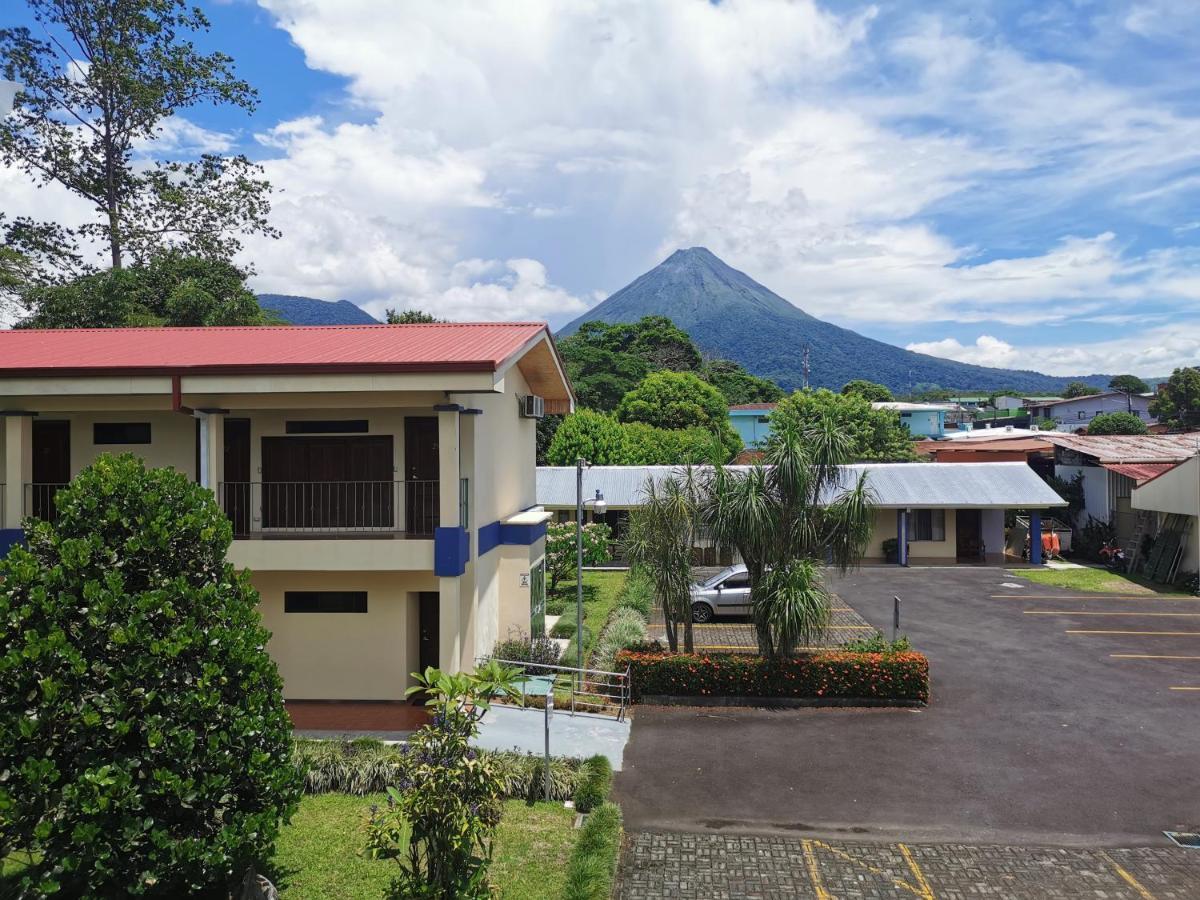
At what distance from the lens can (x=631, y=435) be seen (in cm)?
4162

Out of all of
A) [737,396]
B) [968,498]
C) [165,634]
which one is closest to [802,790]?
[165,634]

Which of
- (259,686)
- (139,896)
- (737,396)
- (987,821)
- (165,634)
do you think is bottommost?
(987,821)

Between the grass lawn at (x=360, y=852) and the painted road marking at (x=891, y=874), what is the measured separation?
2.81m

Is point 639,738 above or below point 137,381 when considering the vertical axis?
below

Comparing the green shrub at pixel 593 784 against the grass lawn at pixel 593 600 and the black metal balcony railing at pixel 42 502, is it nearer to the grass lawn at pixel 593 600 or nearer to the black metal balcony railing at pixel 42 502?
the grass lawn at pixel 593 600

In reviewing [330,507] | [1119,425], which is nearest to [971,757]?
[330,507]

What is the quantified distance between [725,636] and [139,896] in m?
14.2

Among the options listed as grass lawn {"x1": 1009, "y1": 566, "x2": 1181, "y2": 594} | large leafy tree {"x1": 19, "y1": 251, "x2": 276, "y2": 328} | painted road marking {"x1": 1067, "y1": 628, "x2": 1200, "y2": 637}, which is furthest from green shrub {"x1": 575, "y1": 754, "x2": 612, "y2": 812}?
large leafy tree {"x1": 19, "y1": 251, "x2": 276, "y2": 328}

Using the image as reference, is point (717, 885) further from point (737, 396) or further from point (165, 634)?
point (737, 396)

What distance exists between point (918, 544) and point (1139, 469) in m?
8.41

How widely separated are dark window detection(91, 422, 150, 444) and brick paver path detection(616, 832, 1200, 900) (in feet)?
35.8

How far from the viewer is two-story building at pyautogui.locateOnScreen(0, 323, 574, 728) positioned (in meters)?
12.3

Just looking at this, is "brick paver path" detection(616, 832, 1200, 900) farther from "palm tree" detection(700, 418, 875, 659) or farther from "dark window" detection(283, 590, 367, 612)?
"dark window" detection(283, 590, 367, 612)

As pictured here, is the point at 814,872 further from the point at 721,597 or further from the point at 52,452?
the point at 52,452
